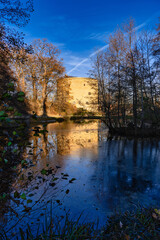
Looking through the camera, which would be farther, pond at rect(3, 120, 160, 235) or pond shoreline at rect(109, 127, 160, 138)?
pond shoreline at rect(109, 127, 160, 138)

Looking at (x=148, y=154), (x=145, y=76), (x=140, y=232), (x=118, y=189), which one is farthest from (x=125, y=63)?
(x=140, y=232)

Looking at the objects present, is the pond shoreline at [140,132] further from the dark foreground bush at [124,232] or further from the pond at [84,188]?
the dark foreground bush at [124,232]

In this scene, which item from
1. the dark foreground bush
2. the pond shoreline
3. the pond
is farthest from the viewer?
the pond shoreline

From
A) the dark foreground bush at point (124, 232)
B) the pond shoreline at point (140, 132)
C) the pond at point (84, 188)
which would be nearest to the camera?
the dark foreground bush at point (124, 232)

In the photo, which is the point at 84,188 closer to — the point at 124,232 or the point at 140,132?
the point at 124,232

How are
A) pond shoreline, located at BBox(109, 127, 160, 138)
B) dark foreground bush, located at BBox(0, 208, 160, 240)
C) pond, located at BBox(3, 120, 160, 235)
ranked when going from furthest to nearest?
1. pond shoreline, located at BBox(109, 127, 160, 138)
2. pond, located at BBox(3, 120, 160, 235)
3. dark foreground bush, located at BBox(0, 208, 160, 240)

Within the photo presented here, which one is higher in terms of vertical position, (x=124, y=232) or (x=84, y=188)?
(x=124, y=232)

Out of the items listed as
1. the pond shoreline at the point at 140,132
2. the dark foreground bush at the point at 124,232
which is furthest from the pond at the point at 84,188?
the pond shoreline at the point at 140,132

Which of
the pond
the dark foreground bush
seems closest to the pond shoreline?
the pond

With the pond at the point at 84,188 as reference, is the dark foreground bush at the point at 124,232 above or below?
above

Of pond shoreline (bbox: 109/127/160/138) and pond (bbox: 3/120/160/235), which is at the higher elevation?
pond shoreline (bbox: 109/127/160/138)

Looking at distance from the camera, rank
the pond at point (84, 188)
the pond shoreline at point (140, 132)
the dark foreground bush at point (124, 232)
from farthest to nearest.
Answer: the pond shoreline at point (140, 132) < the pond at point (84, 188) < the dark foreground bush at point (124, 232)

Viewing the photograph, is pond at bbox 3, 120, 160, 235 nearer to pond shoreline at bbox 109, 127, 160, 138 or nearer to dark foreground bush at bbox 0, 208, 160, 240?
dark foreground bush at bbox 0, 208, 160, 240

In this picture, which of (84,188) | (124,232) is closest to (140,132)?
(84,188)
